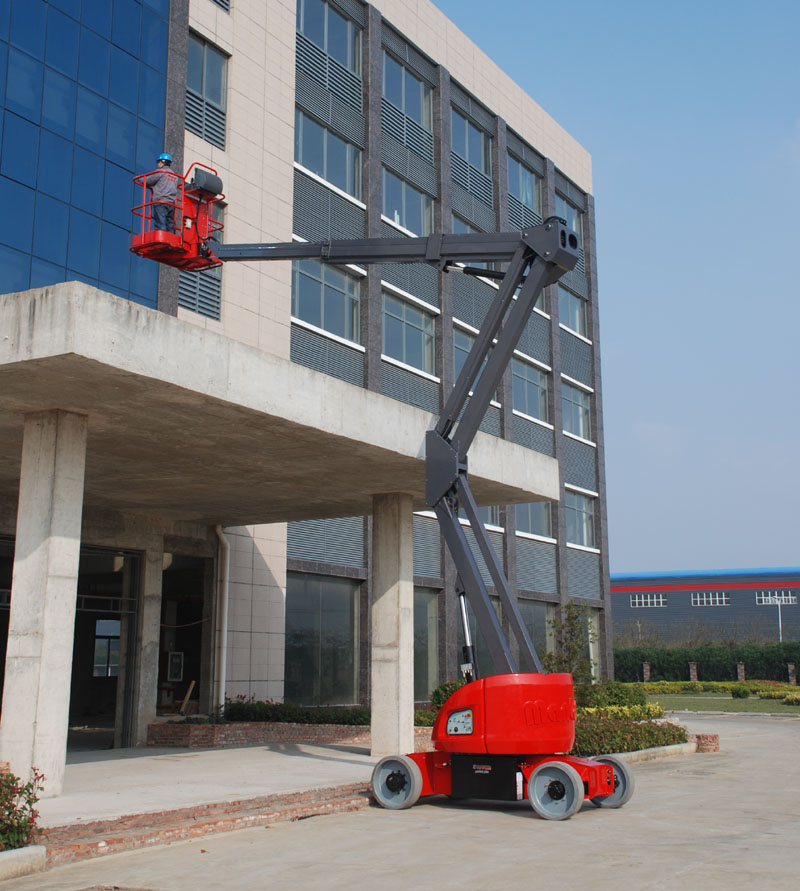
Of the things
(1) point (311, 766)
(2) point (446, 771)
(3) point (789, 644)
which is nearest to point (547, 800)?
(2) point (446, 771)

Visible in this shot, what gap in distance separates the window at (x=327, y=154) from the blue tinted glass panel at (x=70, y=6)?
7411mm

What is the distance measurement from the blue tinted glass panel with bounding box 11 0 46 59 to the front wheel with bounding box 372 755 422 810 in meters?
15.4

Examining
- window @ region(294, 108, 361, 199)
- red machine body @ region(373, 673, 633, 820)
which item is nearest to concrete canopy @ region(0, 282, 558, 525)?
red machine body @ region(373, 673, 633, 820)

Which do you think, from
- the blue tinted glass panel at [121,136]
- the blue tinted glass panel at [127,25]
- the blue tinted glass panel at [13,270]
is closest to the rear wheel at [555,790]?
the blue tinted glass panel at [13,270]

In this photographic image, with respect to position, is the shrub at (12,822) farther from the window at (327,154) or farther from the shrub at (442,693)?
the window at (327,154)

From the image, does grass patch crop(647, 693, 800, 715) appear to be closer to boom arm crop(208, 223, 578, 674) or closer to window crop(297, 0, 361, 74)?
window crop(297, 0, 361, 74)

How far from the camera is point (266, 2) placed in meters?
26.6

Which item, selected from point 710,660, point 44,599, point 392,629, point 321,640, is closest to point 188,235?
point 44,599

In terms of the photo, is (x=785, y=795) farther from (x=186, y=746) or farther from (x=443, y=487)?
(x=186, y=746)

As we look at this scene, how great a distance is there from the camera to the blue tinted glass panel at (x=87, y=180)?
68.4ft

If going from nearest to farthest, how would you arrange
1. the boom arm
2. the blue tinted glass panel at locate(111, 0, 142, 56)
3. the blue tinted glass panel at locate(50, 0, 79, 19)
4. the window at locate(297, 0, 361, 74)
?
1. the boom arm
2. the blue tinted glass panel at locate(50, 0, 79, 19)
3. the blue tinted glass panel at locate(111, 0, 142, 56)
4. the window at locate(297, 0, 361, 74)

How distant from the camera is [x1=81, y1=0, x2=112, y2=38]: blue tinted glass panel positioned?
70.4 feet

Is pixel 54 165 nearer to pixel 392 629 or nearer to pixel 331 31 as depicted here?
pixel 392 629

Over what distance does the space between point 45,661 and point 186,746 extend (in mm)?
7692
